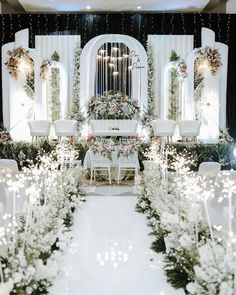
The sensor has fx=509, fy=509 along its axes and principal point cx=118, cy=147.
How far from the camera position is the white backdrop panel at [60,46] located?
599 inches

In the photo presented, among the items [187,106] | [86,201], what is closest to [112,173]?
[86,201]

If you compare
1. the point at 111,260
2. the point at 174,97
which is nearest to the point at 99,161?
the point at 174,97

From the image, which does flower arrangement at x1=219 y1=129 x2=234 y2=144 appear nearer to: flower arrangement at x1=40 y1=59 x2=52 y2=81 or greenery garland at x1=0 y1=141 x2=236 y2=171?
greenery garland at x1=0 y1=141 x2=236 y2=171

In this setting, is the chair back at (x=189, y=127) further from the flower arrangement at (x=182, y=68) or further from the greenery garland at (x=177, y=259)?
the greenery garland at (x=177, y=259)

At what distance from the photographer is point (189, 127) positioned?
13914mm

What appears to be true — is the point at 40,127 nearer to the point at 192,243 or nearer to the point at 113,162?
the point at 113,162

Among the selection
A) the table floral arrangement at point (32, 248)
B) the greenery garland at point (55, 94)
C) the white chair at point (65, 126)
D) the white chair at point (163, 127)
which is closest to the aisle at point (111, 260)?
the table floral arrangement at point (32, 248)

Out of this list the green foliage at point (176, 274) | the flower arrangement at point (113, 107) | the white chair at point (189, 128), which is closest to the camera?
the green foliage at point (176, 274)

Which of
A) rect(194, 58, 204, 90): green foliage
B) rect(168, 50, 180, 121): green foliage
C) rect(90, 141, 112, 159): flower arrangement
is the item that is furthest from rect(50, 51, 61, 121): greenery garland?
rect(90, 141, 112, 159): flower arrangement

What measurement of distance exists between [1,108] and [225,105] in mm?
6656

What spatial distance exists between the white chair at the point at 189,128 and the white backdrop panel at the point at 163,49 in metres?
1.54

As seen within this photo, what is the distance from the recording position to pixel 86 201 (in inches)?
333

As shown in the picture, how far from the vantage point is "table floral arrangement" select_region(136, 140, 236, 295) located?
9.60 feet

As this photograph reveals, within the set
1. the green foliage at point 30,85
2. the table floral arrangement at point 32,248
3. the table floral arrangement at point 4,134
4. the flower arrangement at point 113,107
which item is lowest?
the table floral arrangement at point 32,248
